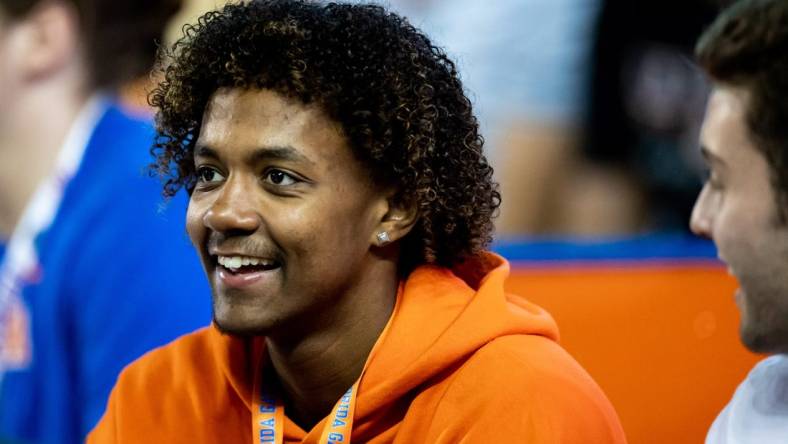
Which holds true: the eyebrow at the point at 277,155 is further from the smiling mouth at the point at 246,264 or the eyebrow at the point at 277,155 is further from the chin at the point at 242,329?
the chin at the point at 242,329

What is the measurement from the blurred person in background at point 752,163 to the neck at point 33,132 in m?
1.83

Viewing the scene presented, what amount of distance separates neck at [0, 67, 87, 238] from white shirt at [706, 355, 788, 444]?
1.83 meters

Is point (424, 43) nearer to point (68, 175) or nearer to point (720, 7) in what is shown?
point (68, 175)

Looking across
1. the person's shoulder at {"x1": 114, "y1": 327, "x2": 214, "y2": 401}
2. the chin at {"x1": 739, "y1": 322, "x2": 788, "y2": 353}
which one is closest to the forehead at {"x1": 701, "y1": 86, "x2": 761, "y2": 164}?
the chin at {"x1": 739, "y1": 322, "x2": 788, "y2": 353}

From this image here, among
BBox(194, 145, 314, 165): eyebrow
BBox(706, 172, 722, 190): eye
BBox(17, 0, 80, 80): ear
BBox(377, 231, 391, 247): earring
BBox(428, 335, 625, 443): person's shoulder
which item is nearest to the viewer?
BBox(706, 172, 722, 190): eye

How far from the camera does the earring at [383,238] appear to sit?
7.86ft

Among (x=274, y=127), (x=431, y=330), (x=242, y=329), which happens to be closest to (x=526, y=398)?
(x=431, y=330)

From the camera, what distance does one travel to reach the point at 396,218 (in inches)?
95.2

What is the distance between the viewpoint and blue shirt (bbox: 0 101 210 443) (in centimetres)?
302

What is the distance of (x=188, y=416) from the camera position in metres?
2.53

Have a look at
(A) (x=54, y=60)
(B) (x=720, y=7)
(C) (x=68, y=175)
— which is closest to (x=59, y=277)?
(C) (x=68, y=175)

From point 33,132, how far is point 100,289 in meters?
0.48

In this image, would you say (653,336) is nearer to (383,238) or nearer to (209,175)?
(383,238)

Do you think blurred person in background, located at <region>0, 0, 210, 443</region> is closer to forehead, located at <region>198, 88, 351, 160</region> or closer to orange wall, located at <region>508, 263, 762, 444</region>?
forehead, located at <region>198, 88, 351, 160</region>
